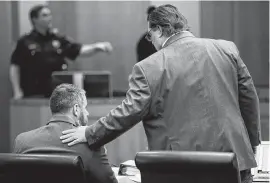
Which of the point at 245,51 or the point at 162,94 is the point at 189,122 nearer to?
the point at 162,94

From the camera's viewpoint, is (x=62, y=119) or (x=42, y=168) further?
(x=62, y=119)

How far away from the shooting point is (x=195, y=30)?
686cm

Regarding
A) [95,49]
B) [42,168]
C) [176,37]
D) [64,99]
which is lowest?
[95,49]

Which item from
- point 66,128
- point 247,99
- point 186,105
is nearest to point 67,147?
point 66,128

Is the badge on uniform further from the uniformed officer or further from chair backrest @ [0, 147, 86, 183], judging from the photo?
chair backrest @ [0, 147, 86, 183]

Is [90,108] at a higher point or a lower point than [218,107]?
lower

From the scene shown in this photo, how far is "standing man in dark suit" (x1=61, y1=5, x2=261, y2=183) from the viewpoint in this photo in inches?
89.1

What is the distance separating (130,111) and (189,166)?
1.25ft

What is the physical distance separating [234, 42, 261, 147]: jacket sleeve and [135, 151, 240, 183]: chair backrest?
1.54ft

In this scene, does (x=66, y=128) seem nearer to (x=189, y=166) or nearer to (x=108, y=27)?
(x=189, y=166)

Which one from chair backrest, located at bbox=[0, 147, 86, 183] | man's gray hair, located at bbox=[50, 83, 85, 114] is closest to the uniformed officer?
Result: man's gray hair, located at bbox=[50, 83, 85, 114]

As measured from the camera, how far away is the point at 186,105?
7.48 feet

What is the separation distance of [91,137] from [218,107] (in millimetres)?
535

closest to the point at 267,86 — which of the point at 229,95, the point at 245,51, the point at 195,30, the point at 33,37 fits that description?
the point at 245,51
